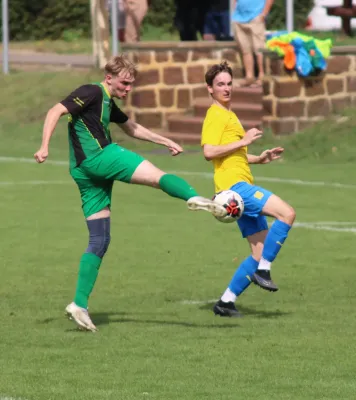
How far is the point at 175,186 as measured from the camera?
9648 millimetres

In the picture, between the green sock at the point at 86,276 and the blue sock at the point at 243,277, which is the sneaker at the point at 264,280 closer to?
the blue sock at the point at 243,277

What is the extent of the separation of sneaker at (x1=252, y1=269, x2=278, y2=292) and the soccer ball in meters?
0.74

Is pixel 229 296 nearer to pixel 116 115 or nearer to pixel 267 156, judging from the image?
pixel 267 156

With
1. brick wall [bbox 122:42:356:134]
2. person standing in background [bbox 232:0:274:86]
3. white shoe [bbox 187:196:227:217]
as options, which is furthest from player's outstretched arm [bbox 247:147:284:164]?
person standing in background [bbox 232:0:274:86]

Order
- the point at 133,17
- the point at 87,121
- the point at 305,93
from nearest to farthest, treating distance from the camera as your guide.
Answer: the point at 87,121, the point at 305,93, the point at 133,17

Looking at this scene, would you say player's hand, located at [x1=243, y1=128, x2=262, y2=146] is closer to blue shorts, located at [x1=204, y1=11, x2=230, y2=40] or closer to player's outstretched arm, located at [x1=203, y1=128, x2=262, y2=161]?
player's outstretched arm, located at [x1=203, y1=128, x2=262, y2=161]

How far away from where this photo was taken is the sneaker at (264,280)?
10.4m

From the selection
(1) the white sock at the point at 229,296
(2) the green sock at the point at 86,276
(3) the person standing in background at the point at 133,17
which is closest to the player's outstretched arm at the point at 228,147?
(1) the white sock at the point at 229,296

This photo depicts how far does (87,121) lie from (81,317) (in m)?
1.36

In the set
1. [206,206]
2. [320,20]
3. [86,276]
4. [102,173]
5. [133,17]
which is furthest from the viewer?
[320,20]

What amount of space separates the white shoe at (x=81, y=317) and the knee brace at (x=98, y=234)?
0.43 metres

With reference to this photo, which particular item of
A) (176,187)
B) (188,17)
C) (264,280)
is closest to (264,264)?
(264,280)

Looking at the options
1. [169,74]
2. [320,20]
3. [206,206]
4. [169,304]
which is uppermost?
[206,206]

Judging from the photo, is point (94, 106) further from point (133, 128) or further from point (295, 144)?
point (295, 144)
